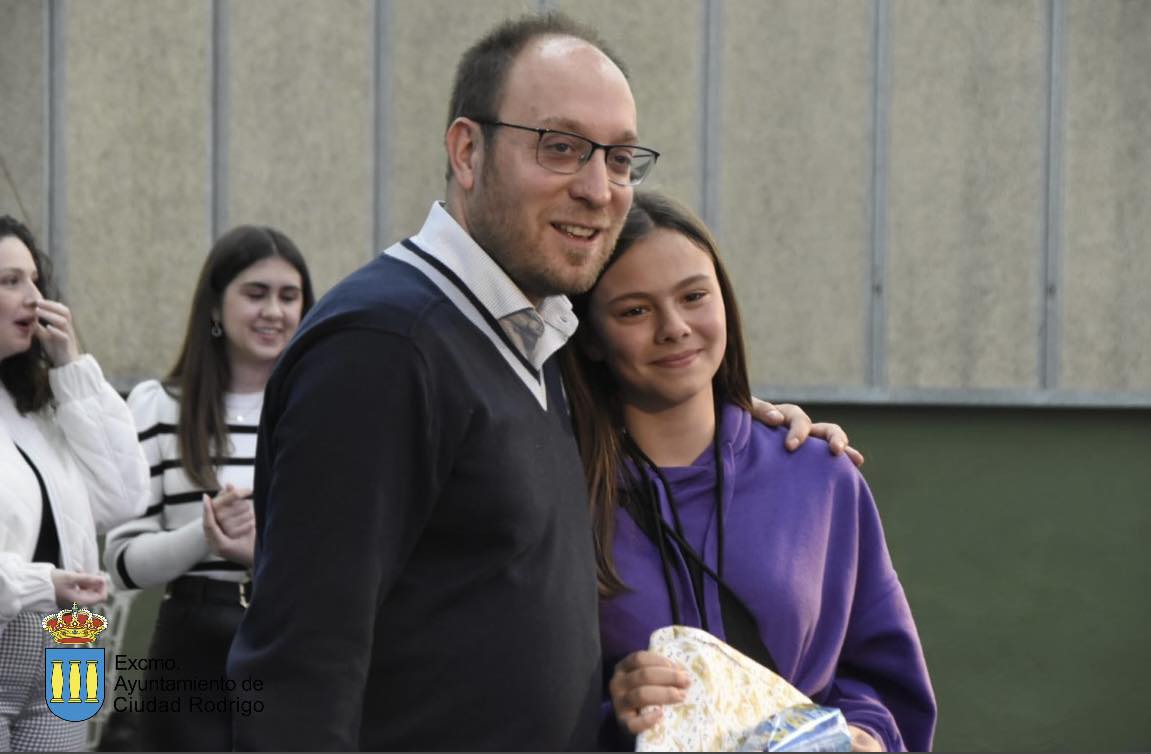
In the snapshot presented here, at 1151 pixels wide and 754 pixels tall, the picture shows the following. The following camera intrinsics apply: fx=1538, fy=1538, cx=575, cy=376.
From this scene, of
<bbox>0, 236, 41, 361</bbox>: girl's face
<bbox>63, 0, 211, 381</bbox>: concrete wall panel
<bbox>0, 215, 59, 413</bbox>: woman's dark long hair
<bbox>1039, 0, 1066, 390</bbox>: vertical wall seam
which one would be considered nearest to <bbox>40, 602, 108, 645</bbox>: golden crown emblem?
<bbox>0, 215, 59, 413</bbox>: woman's dark long hair

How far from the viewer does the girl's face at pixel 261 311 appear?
169 inches

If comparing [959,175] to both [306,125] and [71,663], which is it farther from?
[71,663]

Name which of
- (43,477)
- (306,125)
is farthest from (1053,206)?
(43,477)

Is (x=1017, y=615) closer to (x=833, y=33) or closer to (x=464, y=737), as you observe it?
(x=833, y=33)

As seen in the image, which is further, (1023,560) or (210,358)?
(1023,560)

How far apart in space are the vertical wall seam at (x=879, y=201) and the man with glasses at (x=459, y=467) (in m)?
5.00

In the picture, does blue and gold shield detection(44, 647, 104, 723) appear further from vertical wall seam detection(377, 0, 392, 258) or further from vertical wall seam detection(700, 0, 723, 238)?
vertical wall seam detection(700, 0, 723, 238)

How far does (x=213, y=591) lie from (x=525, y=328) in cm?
208

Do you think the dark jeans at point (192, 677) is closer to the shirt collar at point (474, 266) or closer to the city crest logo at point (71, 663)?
the city crest logo at point (71, 663)

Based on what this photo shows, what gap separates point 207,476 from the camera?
4137mm

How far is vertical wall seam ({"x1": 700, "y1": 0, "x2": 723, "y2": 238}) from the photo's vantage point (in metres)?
7.06

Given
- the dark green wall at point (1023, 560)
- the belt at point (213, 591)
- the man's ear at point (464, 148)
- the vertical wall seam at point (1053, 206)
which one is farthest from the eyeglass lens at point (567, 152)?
the vertical wall seam at point (1053, 206)

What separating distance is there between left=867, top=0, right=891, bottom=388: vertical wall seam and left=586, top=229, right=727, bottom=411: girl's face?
4.71 m

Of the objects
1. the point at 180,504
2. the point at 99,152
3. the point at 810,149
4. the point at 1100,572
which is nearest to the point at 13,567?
the point at 180,504
